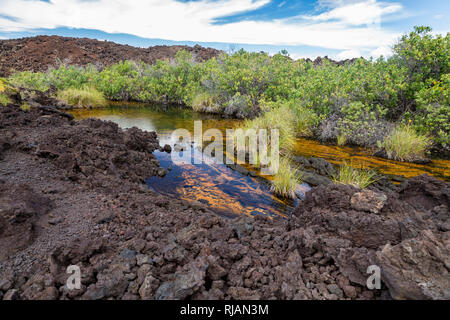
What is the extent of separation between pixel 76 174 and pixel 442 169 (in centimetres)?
902

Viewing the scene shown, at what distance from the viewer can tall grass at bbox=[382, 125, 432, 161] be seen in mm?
7402

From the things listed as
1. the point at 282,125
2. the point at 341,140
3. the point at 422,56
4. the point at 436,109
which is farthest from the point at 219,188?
the point at 422,56

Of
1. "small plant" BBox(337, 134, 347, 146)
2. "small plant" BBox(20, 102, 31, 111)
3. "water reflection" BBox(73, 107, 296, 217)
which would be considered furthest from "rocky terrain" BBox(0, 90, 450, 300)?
"small plant" BBox(20, 102, 31, 111)

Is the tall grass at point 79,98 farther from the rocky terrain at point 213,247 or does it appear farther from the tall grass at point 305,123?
the tall grass at point 305,123

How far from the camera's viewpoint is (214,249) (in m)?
2.55

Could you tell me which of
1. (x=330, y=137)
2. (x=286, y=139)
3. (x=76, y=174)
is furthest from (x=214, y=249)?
(x=330, y=137)

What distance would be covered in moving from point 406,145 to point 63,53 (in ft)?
141

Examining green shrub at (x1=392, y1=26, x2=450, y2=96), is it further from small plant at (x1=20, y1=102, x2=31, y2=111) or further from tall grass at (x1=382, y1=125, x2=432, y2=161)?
small plant at (x1=20, y1=102, x2=31, y2=111)

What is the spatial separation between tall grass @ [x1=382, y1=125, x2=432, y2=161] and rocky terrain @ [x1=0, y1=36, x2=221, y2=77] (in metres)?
29.5

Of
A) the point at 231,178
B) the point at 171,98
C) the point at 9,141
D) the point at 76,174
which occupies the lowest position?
the point at 231,178

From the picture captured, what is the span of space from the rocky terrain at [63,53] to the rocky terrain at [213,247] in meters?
31.5

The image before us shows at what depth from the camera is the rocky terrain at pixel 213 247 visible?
2.00 m

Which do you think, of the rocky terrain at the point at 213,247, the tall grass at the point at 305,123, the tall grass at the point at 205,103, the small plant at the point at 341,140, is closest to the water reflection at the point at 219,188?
the rocky terrain at the point at 213,247

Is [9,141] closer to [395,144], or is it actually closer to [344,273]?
[344,273]
